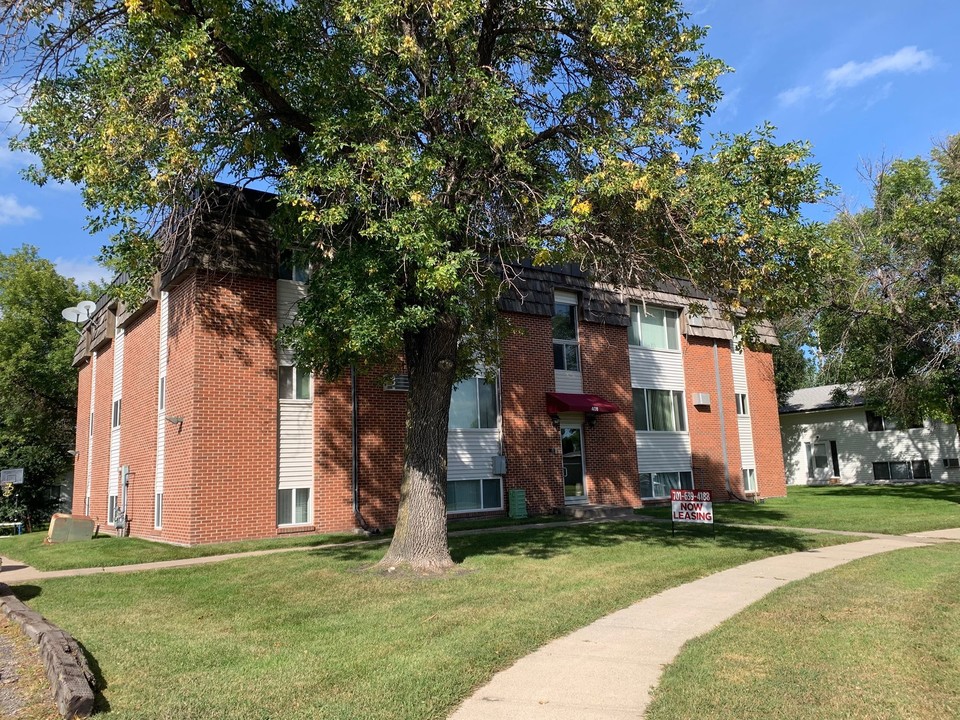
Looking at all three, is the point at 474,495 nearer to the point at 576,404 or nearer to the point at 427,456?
the point at 576,404

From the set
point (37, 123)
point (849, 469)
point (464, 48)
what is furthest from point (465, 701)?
point (849, 469)

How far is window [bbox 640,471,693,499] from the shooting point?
2316 centimetres

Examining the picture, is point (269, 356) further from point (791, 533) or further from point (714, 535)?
point (791, 533)

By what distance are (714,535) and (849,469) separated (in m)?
28.0

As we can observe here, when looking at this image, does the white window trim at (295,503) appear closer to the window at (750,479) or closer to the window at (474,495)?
the window at (474,495)

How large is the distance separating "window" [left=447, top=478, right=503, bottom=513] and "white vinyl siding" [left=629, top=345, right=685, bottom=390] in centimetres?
630

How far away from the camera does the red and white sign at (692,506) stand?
47.0ft

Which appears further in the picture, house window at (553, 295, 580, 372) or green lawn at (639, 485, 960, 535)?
house window at (553, 295, 580, 372)

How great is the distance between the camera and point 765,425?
88.5ft

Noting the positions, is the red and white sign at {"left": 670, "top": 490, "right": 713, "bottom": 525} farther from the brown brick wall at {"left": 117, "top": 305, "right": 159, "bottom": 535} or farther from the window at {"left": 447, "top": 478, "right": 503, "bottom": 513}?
the brown brick wall at {"left": 117, "top": 305, "right": 159, "bottom": 535}

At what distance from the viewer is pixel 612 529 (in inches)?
634

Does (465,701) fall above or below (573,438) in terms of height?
below

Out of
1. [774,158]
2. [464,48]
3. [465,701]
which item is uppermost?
[464,48]

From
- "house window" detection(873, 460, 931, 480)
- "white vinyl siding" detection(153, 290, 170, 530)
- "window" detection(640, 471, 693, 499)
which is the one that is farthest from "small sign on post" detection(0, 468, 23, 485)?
"house window" detection(873, 460, 931, 480)
